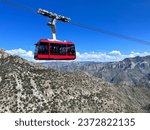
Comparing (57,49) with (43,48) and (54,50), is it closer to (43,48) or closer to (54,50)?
(54,50)

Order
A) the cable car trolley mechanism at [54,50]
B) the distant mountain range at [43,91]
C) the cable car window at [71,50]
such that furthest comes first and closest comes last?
the distant mountain range at [43,91], the cable car window at [71,50], the cable car trolley mechanism at [54,50]

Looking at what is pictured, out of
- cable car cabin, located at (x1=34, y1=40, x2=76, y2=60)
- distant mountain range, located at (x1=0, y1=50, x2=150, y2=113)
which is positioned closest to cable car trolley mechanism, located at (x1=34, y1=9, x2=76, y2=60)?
cable car cabin, located at (x1=34, y1=40, x2=76, y2=60)

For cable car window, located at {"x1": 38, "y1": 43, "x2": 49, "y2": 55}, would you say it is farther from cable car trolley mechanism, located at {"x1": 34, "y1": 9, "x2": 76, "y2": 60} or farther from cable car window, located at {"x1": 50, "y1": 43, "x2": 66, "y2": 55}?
cable car window, located at {"x1": 50, "y1": 43, "x2": 66, "y2": 55}

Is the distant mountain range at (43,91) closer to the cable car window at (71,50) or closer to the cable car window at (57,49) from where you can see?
the cable car window at (71,50)

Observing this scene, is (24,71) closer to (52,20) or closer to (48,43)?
(48,43)

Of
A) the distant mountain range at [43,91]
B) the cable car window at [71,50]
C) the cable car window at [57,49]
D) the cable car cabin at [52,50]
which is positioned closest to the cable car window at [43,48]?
the cable car cabin at [52,50]

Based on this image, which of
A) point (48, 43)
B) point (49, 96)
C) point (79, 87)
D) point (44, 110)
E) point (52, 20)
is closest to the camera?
point (52, 20)

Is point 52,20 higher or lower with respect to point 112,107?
higher

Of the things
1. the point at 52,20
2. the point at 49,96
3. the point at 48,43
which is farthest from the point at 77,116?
the point at 49,96

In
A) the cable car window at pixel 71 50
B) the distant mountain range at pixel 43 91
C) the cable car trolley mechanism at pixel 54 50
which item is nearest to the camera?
the cable car trolley mechanism at pixel 54 50
